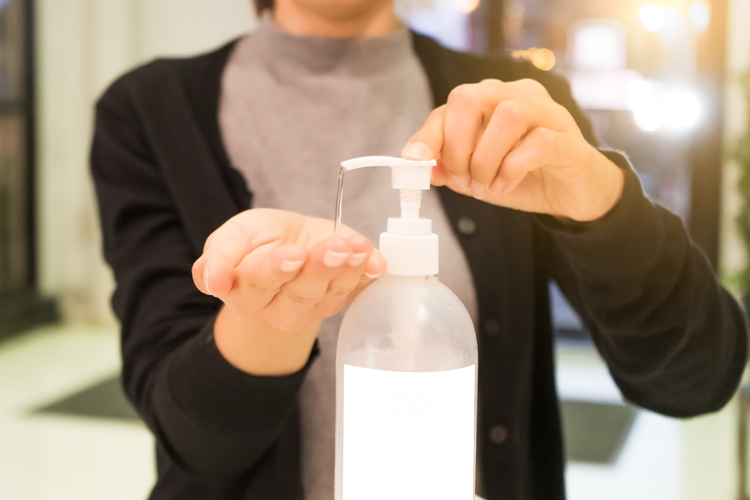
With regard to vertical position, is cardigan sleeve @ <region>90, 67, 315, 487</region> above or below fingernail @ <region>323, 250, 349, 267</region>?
below

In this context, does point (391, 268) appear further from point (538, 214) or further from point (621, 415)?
point (621, 415)

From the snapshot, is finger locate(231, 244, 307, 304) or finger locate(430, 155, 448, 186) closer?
finger locate(231, 244, 307, 304)

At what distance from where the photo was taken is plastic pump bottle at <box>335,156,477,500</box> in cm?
40

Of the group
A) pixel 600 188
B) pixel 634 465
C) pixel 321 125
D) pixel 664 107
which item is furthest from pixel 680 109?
pixel 600 188

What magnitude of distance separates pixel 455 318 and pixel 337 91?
0.40 meters

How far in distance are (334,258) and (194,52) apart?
129 inches

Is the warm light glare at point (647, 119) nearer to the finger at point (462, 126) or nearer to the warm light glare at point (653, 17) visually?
the warm light glare at point (653, 17)

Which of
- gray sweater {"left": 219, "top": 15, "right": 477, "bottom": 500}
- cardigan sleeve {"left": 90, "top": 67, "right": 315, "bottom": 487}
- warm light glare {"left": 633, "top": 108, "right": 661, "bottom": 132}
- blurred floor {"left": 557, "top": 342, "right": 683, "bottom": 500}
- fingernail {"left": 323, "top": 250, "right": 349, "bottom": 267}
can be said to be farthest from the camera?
warm light glare {"left": 633, "top": 108, "right": 661, "bottom": 132}

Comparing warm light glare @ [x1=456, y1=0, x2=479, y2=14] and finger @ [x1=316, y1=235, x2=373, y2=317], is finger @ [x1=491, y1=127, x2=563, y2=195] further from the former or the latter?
warm light glare @ [x1=456, y1=0, x2=479, y2=14]

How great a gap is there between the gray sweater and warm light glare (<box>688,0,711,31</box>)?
296cm

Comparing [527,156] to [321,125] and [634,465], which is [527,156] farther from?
[634,465]

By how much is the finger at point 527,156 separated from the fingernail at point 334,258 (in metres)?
0.14

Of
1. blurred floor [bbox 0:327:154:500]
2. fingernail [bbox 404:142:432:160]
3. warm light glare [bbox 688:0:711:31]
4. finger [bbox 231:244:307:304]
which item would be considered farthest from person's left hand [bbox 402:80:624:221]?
warm light glare [bbox 688:0:711:31]

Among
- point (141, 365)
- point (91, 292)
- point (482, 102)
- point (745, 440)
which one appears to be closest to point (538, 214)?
point (482, 102)
